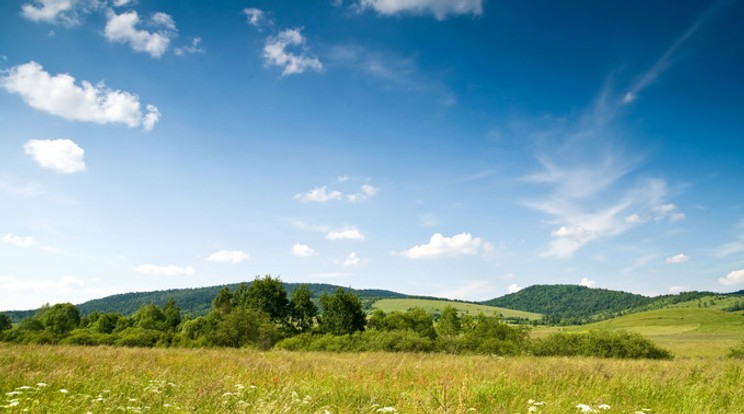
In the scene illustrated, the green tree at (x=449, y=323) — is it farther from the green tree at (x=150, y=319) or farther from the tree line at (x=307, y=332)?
the green tree at (x=150, y=319)

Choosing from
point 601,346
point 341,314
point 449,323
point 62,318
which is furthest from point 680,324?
point 62,318

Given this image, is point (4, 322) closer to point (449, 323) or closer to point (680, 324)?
point (449, 323)

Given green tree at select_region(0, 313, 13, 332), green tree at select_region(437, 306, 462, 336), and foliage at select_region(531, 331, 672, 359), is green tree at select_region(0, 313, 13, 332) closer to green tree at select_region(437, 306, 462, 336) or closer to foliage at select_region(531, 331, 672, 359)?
green tree at select_region(437, 306, 462, 336)

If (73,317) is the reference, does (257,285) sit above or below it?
above

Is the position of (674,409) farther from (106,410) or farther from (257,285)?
(257,285)

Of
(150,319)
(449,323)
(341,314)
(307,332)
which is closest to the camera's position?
(307,332)

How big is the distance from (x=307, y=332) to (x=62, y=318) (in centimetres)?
6039

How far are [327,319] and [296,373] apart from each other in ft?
179

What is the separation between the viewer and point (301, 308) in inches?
2697

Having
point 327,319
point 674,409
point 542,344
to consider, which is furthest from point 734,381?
point 327,319

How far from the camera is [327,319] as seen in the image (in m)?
63.6

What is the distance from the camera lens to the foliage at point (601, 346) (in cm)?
3115

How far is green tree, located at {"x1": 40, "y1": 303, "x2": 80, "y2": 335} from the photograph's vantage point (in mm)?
74938

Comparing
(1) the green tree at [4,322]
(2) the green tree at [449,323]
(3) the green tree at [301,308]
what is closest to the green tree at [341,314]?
(3) the green tree at [301,308]
